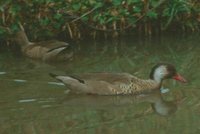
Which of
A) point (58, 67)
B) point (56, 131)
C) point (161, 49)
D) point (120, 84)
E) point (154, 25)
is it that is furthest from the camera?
point (154, 25)

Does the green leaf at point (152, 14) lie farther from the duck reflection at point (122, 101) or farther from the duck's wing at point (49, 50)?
the duck reflection at point (122, 101)

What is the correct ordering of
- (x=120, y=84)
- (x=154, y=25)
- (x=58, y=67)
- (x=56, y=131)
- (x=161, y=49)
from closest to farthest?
(x=56, y=131), (x=120, y=84), (x=58, y=67), (x=161, y=49), (x=154, y=25)

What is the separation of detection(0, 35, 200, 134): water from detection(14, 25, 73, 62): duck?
151 millimetres

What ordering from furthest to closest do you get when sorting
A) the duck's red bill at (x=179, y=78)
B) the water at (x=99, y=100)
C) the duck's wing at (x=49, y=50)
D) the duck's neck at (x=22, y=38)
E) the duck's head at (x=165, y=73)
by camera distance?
1. the duck's neck at (x=22, y=38)
2. the duck's wing at (x=49, y=50)
3. the duck's head at (x=165, y=73)
4. the duck's red bill at (x=179, y=78)
5. the water at (x=99, y=100)

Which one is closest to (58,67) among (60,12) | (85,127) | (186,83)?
(60,12)

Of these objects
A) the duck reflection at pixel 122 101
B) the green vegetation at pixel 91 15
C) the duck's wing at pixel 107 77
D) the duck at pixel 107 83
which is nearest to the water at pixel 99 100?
the duck reflection at pixel 122 101

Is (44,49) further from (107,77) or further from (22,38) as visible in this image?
(107,77)

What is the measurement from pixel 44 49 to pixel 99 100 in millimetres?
2974

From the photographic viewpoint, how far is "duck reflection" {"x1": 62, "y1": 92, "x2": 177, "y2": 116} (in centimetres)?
1058

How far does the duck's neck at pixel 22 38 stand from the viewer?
14.3 meters

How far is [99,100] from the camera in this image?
1104 centimetres

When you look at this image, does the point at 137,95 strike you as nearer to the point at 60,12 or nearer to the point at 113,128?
the point at 113,128

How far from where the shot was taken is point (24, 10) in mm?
14430

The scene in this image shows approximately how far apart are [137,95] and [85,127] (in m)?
1.90
